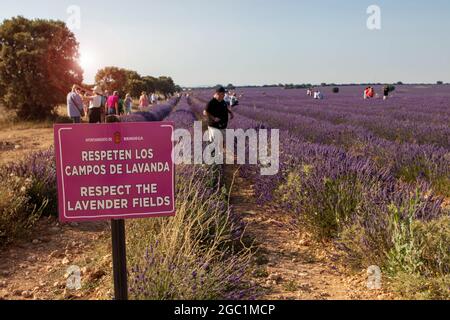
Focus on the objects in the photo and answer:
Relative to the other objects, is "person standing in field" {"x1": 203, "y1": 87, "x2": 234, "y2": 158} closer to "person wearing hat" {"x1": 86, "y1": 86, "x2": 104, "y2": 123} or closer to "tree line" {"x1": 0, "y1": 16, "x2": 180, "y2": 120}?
"person wearing hat" {"x1": 86, "y1": 86, "x2": 104, "y2": 123}

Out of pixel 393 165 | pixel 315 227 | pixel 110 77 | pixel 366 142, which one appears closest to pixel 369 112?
pixel 366 142

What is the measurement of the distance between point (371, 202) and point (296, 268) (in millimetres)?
821

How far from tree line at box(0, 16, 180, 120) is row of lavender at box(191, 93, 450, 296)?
42.0ft

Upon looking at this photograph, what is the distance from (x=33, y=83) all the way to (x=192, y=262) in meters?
15.4

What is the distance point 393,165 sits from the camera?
22.4 ft

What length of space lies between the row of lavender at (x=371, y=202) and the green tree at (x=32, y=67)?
503 inches

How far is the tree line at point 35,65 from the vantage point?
53.8ft

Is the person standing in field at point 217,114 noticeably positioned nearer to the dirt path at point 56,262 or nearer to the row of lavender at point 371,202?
the row of lavender at point 371,202

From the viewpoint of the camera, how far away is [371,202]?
3682 mm

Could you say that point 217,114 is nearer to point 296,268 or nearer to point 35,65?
point 296,268

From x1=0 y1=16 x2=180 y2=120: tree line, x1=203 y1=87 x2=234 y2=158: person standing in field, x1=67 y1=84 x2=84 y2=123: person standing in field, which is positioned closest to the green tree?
x1=0 y1=16 x2=180 y2=120: tree line

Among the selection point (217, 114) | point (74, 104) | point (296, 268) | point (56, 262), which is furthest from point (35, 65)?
point (296, 268)

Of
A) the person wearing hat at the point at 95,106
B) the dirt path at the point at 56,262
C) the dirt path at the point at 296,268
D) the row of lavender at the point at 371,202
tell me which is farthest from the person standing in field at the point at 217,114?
the person wearing hat at the point at 95,106
